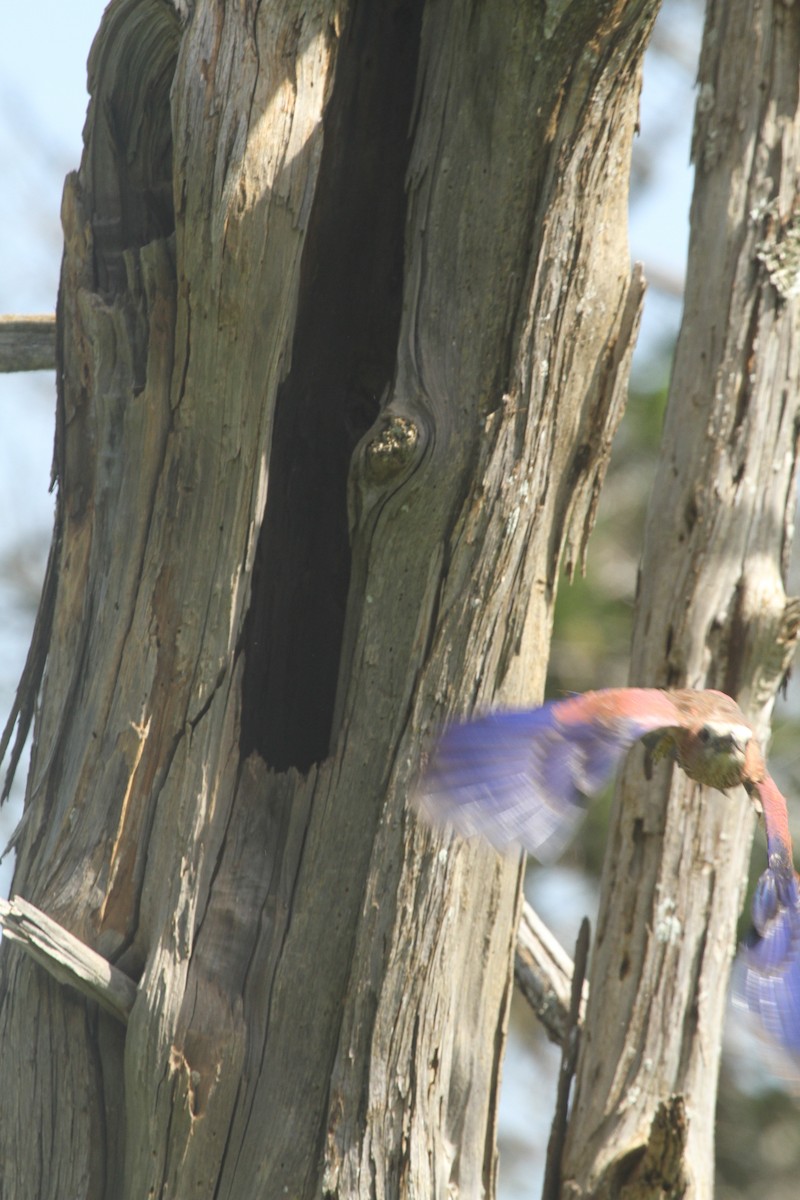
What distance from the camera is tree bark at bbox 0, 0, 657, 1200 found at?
2059mm

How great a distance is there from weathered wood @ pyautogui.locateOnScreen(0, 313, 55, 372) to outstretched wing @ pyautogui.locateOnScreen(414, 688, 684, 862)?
4.42 feet

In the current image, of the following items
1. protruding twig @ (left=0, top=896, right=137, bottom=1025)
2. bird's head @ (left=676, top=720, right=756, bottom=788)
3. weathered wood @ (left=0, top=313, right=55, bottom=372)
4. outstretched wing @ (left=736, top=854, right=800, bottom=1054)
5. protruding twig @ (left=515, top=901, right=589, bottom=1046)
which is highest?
weathered wood @ (left=0, top=313, right=55, bottom=372)

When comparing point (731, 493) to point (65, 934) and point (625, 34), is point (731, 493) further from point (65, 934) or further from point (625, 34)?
point (65, 934)

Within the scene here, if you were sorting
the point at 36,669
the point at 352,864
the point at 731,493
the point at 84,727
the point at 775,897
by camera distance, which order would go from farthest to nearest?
the point at 731,493 → the point at 36,669 → the point at 84,727 → the point at 352,864 → the point at 775,897

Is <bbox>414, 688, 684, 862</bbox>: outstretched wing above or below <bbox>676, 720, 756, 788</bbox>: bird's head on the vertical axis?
below

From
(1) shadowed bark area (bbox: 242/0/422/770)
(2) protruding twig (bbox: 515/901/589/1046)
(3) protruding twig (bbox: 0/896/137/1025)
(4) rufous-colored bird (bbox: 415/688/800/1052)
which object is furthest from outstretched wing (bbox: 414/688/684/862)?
(2) protruding twig (bbox: 515/901/589/1046)

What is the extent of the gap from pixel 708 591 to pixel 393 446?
96 centimetres

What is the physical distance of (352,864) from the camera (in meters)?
2.13

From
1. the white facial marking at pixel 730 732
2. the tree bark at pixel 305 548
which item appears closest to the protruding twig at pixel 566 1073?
the tree bark at pixel 305 548

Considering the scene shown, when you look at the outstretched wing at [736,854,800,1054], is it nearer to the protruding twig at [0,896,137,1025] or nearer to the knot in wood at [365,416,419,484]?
the knot in wood at [365,416,419,484]

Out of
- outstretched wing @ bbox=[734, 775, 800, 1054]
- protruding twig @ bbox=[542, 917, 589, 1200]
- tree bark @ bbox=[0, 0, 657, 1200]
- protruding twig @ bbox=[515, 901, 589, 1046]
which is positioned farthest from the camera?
protruding twig @ bbox=[515, 901, 589, 1046]

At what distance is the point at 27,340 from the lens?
2.62 m

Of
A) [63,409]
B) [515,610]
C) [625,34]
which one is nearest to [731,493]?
[515,610]

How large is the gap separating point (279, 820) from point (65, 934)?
412mm
